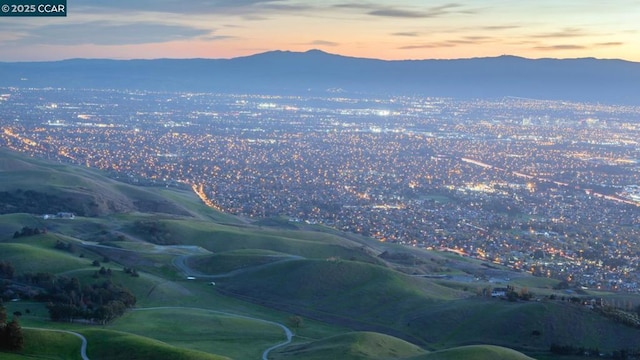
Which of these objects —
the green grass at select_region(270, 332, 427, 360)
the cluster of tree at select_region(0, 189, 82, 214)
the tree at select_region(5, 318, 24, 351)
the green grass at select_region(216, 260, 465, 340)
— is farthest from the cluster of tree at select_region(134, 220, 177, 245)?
the tree at select_region(5, 318, 24, 351)

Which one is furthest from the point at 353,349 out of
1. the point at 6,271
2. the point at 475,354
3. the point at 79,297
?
the point at 6,271

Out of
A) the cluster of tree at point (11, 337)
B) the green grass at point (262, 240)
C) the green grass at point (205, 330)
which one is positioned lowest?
the green grass at point (262, 240)

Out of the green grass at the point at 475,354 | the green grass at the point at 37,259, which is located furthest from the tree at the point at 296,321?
the green grass at the point at 37,259

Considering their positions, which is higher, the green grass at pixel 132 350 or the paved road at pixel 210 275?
the green grass at pixel 132 350

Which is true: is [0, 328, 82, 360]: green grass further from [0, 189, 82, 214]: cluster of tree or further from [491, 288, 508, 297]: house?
[0, 189, 82, 214]: cluster of tree

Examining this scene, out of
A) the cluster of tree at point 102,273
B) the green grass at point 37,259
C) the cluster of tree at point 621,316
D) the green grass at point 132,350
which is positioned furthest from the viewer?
the green grass at point 37,259

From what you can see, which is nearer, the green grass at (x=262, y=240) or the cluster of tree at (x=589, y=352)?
the cluster of tree at (x=589, y=352)

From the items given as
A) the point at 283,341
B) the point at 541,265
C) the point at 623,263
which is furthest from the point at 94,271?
the point at 623,263

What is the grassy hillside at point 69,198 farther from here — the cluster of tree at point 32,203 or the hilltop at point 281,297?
the hilltop at point 281,297
